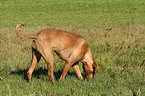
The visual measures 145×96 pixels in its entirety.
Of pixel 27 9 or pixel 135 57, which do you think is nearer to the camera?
pixel 135 57

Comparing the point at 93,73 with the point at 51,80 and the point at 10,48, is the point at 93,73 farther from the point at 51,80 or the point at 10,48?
the point at 10,48

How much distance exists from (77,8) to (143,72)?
2715 cm

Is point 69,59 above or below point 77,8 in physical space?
above

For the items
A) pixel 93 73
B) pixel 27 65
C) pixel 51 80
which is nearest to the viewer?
pixel 51 80

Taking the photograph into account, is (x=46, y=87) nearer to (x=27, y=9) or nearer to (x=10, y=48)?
(x=10, y=48)

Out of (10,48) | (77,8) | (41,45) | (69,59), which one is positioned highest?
(41,45)

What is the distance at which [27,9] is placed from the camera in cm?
3072

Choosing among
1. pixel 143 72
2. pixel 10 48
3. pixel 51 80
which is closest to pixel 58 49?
pixel 51 80

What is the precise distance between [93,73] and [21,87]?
1696mm

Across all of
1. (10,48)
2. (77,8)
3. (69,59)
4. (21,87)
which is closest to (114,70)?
(69,59)

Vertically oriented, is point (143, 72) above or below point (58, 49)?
below

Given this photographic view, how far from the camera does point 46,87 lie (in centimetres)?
436

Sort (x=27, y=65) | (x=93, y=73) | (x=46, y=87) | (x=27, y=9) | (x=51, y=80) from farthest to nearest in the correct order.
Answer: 1. (x=27, y=9)
2. (x=27, y=65)
3. (x=93, y=73)
4. (x=51, y=80)
5. (x=46, y=87)

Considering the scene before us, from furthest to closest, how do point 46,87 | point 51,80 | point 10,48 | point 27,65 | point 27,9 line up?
point 27,9
point 10,48
point 27,65
point 51,80
point 46,87
